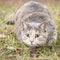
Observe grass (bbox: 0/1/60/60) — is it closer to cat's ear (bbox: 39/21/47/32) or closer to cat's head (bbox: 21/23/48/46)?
cat's head (bbox: 21/23/48/46)

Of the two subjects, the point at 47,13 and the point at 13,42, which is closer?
the point at 13,42

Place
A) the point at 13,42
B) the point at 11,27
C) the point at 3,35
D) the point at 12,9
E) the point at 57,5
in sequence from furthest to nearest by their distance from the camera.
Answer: the point at 57,5, the point at 12,9, the point at 11,27, the point at 3,35, the point at 13,42

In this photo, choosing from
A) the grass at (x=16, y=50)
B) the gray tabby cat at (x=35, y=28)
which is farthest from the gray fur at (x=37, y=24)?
the grass at (x=16, y=50)

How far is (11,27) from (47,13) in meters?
0.75

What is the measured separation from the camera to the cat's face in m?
4.77

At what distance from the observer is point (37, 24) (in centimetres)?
502

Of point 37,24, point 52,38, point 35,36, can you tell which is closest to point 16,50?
point 35,36

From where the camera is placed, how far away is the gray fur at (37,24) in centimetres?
495

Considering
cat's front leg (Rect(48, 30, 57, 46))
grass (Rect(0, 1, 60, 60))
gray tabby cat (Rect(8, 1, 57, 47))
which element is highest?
gray tabby cat (Rect(8, 1, 57, 47))

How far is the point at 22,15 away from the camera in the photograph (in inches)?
226

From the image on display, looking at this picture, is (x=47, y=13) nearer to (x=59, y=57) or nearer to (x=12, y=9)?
(x=59, y=57)

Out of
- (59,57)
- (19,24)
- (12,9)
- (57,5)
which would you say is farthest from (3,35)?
(57,5)

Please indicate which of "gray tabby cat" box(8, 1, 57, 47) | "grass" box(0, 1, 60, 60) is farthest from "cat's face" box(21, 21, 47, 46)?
"grass" box(0, 1, 60, 60)

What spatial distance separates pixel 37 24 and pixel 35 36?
29 cm
